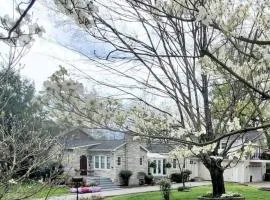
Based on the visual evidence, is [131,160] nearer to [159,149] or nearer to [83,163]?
[83,163]

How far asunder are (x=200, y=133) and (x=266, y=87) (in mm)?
3651

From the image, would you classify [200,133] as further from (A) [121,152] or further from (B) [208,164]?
(A) [121,152]

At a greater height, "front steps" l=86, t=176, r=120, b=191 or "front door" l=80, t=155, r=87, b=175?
"front door" l=80, t=155, r=87, b=175

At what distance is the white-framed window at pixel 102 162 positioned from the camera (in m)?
39.1

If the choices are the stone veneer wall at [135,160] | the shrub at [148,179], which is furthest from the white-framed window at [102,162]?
the shrub at [148,179]

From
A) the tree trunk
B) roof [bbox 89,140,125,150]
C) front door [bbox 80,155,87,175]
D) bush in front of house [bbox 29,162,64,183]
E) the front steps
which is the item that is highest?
roof [bbox 89,140,125,150]

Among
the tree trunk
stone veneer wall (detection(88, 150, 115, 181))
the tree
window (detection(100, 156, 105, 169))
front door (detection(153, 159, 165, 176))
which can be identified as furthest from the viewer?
front door (detection(153, 159, 165, 176))

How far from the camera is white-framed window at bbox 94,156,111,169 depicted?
3906cm

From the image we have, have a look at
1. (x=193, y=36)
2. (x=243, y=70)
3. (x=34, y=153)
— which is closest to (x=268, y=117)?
(x=243, y=70)

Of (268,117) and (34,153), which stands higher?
(268,117)

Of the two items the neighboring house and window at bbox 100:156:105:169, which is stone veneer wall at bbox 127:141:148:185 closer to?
the neighboring house

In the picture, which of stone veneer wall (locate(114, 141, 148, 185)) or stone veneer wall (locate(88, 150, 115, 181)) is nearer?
stone veneer wall (locate(88, 150, 115, 181))

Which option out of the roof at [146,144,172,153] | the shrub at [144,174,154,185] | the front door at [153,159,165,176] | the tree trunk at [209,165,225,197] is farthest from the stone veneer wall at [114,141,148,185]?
the tree trunk at [209,165,225,197]

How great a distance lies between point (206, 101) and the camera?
1155cm
